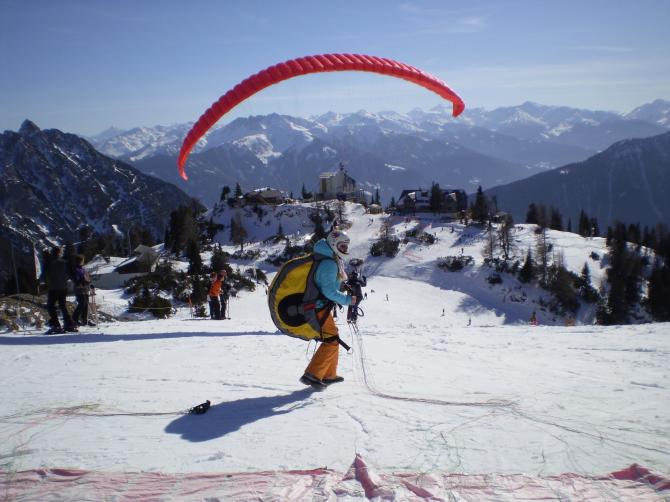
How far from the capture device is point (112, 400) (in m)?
5.84

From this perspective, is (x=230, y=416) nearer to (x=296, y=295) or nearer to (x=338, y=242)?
(x=296, y=295)

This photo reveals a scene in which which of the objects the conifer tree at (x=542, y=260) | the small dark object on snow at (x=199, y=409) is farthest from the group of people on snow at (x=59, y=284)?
the conifer tree at (x=542, y=260)

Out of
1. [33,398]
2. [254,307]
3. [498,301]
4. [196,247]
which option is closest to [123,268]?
[196,247]

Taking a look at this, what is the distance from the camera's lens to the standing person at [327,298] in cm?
618

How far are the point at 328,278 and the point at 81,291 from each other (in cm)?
879

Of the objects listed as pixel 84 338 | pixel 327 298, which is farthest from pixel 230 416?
pixel 84 338

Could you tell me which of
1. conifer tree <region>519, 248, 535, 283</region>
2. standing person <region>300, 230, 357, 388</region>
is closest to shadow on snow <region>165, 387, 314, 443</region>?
standing person <region>300, 230, 357, 388</region>

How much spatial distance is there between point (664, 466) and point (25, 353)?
31.9 feet

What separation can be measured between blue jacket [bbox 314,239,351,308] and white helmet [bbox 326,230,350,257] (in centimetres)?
7

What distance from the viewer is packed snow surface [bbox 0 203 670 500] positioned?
3.95m

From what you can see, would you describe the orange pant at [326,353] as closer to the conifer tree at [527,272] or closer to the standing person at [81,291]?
the standing person at [81,291]

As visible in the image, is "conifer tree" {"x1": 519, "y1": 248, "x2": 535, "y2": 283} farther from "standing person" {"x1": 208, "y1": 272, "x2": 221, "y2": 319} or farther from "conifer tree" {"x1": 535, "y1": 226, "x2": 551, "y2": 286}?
"standing person" {"x1": 208, "y1": 272, "x2": 221, "y2": 319}

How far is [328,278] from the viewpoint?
6.18m

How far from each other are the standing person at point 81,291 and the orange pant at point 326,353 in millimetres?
8124
